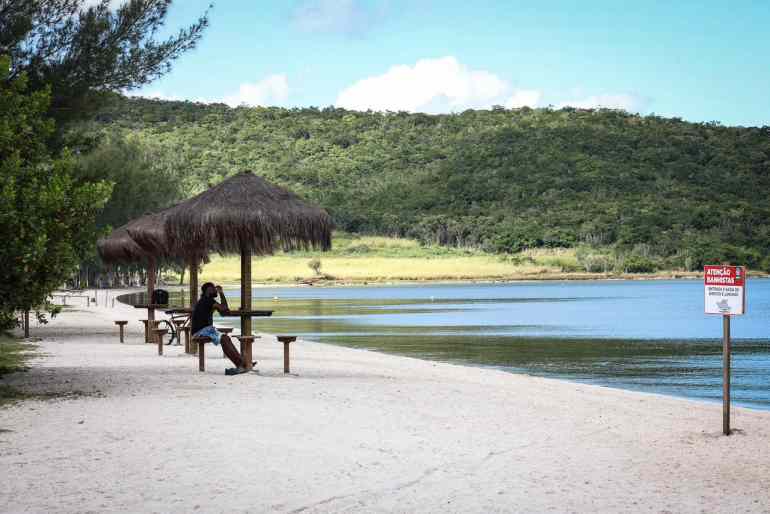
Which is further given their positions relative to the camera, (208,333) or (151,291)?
(151,291)

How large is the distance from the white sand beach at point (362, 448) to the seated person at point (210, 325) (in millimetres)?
541

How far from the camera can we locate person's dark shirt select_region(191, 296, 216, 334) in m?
14.5

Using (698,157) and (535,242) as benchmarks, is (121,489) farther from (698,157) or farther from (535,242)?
(698,157)

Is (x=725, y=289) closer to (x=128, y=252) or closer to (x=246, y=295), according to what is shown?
(x=246, y=295)

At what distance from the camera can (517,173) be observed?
117000 mm

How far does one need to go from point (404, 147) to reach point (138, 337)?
349ft

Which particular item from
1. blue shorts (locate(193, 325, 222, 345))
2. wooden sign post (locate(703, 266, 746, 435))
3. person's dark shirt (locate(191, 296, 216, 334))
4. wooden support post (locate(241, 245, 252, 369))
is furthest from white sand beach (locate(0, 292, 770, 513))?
person's dark shirt (locate(191, 296, 216, 334))

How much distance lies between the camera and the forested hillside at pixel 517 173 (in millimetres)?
104812

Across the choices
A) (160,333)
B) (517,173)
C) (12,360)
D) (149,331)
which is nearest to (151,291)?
(149,331)

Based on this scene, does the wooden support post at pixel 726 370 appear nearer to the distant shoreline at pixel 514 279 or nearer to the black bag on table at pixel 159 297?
the black bag on table at pixel 159 297

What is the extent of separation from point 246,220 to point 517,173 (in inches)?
4109

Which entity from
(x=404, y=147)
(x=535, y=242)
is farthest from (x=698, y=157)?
(x=404, y=147)

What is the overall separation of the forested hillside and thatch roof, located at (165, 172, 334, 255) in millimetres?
86226

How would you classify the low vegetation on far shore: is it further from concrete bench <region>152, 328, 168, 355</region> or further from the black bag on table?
concrete bench <region>152, 328, 168, 355</region>
